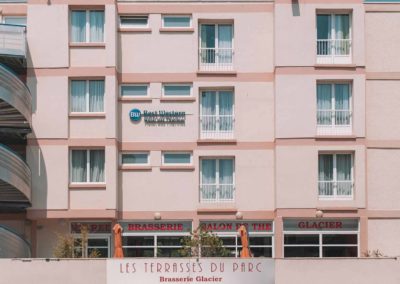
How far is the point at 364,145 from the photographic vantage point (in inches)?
1487

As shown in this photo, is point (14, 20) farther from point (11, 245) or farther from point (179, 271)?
point (179, 271)

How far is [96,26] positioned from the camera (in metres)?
38.5

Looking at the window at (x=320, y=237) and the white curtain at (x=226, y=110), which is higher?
the white curtain at (x=226, y=110)

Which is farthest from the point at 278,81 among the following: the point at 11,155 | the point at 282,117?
the point at 11,155

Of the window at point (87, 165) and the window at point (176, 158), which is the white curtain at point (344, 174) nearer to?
the window at point (176, 158)

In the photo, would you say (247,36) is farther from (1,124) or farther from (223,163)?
(1,124)

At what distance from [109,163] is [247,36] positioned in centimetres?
753

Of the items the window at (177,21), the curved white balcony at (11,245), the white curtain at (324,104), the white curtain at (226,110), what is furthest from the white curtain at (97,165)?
the white curtain at (324,104)

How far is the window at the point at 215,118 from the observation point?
38.6 metres

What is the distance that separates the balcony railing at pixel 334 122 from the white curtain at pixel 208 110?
13.7 feet

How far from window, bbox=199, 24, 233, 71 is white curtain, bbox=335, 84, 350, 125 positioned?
440 centimetres

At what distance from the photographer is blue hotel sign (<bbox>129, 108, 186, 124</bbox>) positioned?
38469 mm

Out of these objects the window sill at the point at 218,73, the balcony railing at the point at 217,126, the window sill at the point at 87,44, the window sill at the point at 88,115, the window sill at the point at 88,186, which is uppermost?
the window sill at the point at 87,44

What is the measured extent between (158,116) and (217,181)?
3.50 m
